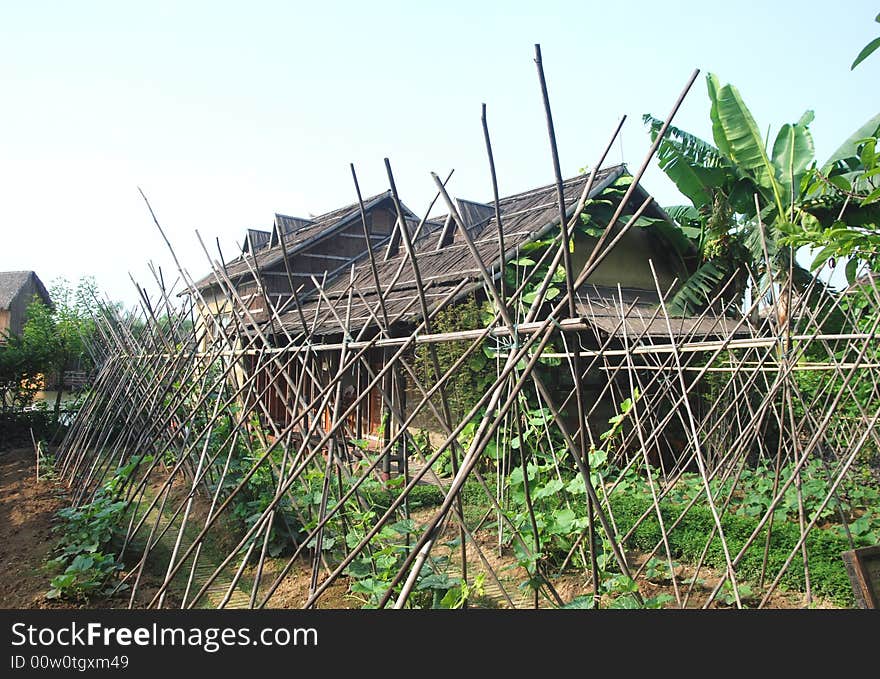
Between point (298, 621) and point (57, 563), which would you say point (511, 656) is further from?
point (57, 563)

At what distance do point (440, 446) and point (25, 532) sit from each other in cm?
393

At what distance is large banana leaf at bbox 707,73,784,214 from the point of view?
897 cm

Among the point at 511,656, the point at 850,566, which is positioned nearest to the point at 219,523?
the point at 511,656

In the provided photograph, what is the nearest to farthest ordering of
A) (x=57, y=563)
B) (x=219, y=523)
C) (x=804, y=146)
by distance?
(x=57, y=563)
(x=219, y=523)
(x=804, y=146)

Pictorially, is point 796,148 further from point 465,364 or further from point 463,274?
point 465,364

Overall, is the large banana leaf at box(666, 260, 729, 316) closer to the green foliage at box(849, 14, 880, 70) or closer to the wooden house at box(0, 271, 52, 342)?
the green foliage at box(849, 14, 880, 70)

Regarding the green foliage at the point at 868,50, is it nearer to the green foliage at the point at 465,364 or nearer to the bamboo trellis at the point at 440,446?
the bamboo trellis at the point at 440,446

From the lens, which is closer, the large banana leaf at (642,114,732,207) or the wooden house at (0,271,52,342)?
the large banana leaf at (642,114,732,207)

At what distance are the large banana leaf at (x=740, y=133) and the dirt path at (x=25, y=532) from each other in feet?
31.4

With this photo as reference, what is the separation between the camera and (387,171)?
3.02m

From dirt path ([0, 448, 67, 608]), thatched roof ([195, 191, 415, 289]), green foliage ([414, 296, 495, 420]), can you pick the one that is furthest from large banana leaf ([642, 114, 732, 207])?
dirt path ([0, 448, 67, 608])

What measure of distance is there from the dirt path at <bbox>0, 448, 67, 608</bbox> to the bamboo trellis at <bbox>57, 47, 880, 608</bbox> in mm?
379

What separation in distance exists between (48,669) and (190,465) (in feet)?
13.9

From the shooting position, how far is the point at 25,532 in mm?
5559
